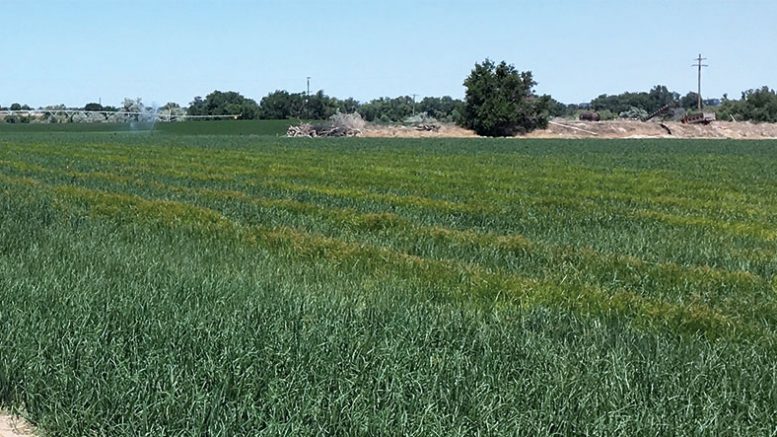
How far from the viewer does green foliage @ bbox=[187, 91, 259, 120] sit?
144 m

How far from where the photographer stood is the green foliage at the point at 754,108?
11544cm

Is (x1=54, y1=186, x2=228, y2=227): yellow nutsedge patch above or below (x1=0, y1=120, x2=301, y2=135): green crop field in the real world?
below

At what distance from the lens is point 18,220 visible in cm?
1140

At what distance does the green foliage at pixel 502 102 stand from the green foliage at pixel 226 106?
59.3 meters

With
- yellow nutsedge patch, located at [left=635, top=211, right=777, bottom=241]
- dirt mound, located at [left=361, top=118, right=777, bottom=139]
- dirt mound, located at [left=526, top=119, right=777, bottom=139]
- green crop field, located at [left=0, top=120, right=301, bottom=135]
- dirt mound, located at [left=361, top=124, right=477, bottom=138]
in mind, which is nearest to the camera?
yellow nutsedge patch, located at [left=635, top=211, right=777, bottom=241]

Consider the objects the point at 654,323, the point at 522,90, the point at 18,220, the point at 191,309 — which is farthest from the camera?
the point at 522,90

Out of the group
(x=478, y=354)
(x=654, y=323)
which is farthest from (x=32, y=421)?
(x=654, y=323)

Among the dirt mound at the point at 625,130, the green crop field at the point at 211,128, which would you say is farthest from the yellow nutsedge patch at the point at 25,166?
the green crop field at the point at 211,128

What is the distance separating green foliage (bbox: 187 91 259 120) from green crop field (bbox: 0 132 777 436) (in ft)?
430

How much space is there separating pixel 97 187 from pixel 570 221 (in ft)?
34.1

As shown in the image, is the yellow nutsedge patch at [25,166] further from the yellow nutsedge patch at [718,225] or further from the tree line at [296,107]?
the tree line at [296,107]

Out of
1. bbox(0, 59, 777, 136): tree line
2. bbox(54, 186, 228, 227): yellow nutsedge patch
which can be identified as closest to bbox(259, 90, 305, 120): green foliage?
bbox(0, 59, 777, 136): tree line

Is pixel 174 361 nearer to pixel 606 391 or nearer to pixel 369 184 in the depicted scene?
pixel 606 391

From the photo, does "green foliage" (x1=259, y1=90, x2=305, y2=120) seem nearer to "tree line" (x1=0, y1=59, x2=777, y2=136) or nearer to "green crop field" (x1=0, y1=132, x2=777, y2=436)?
"tree line" (x1=0, y1=59, x2=777, y2=136)
